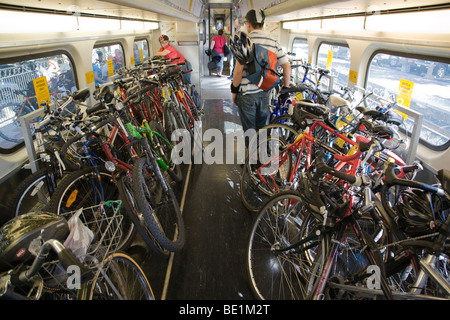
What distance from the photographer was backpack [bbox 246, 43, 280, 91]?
3.44 metres

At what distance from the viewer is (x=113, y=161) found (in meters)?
2.54

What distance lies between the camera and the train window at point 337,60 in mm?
5699

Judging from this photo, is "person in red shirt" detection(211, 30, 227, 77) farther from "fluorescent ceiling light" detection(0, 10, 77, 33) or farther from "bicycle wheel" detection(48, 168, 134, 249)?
"bicycle wheel" detection(48, 168, 134, 249)

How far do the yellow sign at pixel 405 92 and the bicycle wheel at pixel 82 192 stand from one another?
12.0 feet

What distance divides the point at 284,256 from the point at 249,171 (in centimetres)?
138

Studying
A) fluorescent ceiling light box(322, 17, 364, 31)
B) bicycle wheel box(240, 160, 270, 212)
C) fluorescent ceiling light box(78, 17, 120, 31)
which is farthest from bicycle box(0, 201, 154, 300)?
fluorescent ceiling light box(322, 17, 364, 31)

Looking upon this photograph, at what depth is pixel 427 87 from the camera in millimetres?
3428

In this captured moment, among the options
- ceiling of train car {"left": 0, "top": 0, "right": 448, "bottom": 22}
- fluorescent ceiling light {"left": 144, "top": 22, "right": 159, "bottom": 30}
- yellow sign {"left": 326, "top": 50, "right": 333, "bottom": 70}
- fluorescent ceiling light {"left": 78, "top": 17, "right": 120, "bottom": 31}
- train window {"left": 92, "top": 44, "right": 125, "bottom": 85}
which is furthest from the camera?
fluorescent ceiling light {"left": 144, "top": 22, "right": 159, "bottom": 30}

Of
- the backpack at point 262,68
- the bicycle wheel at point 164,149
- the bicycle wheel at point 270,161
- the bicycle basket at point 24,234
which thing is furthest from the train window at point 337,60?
the bicycle basket at point 24,234

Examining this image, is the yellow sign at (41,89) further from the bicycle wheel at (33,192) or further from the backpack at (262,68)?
the backpack at (262,68)

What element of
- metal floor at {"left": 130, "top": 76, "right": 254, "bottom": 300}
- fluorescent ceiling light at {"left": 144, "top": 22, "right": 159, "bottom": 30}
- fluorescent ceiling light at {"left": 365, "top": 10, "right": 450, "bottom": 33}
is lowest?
metal floor at {"left": 130, "top": 76, "right": 254, "bottom": 300}

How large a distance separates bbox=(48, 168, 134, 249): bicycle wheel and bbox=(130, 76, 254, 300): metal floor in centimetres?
52

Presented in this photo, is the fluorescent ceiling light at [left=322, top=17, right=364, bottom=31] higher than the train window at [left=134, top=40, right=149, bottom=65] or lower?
higher

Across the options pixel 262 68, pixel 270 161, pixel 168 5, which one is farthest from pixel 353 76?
pixel 168 5
